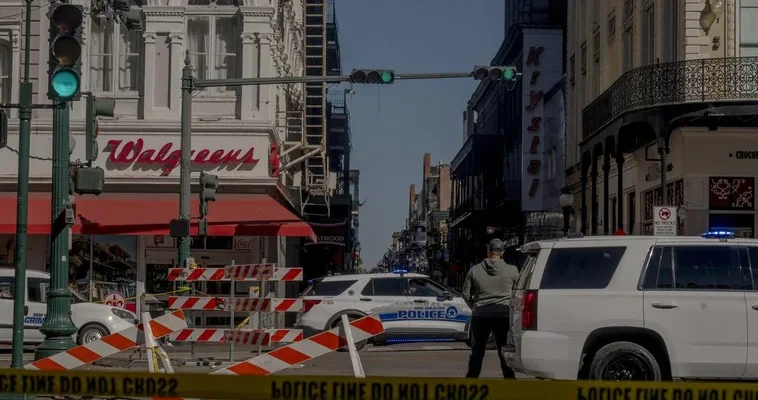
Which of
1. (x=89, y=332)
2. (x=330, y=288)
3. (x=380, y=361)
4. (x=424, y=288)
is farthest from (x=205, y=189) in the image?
(x=380, y=361)

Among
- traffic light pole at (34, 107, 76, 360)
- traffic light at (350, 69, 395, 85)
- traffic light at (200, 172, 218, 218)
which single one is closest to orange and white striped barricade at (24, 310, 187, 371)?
traffic light pole at (34, 107, 76, 360)

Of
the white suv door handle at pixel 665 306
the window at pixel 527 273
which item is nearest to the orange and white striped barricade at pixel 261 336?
the window at pixel 527 273

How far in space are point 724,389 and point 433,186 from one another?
528 feet

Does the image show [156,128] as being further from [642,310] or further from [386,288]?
[642,310]

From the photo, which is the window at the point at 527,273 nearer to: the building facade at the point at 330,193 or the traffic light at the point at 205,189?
the traffic light at the point at 205,189

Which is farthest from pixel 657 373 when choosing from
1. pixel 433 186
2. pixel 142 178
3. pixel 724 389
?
pixel 433 186

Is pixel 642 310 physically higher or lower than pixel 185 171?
lower

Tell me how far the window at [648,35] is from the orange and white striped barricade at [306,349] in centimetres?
2368

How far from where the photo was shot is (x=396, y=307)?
24.0 m

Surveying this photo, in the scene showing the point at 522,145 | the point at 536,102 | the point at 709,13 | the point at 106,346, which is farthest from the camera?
the point at 522,145

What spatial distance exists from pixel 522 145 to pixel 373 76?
104 feet

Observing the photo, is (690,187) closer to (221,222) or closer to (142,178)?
(221,222)

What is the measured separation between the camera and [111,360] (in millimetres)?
21031

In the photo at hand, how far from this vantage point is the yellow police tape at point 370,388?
6.73 meters
